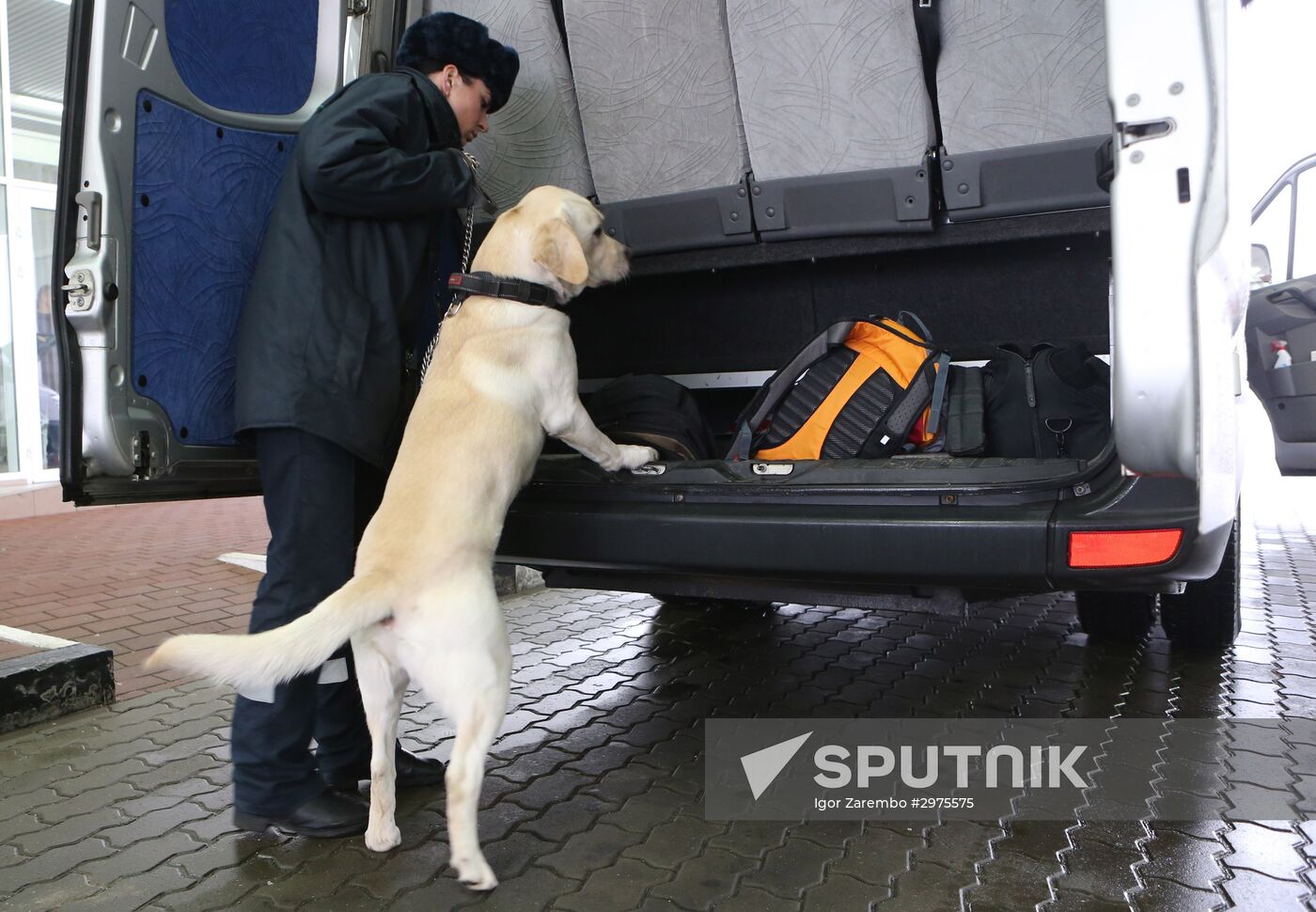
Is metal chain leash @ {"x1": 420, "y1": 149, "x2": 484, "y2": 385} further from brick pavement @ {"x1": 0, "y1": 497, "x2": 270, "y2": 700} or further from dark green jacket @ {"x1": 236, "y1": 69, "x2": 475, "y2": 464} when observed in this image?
brick pavement @ {"x1": 0, "y1": 497, "x2": 270, "y2": 700}

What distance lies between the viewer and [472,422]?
2383mm

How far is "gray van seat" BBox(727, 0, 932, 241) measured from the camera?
2811 mm

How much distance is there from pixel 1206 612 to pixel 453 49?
3205 millimetres

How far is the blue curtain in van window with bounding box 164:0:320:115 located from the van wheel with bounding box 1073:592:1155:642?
130 inches

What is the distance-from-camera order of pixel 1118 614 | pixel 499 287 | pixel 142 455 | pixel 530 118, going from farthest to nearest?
pixel 1118 614 < pixel 530 118 < pixel 499 287 < pixel 142 455

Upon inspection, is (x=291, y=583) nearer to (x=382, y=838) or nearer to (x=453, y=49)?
(x=382, y=838)

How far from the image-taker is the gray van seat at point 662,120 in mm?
3015

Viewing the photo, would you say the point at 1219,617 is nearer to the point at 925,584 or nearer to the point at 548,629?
the point at 925,584

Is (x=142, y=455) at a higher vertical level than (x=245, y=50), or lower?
lower

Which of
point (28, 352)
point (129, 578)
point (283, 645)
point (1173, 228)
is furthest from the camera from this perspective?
point (28, 352)

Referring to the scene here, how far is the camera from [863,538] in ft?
7.41

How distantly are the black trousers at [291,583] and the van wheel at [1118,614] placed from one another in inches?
111

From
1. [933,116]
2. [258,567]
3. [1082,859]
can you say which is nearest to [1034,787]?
[1082,859]

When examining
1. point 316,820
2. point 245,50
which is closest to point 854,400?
point 316,820
